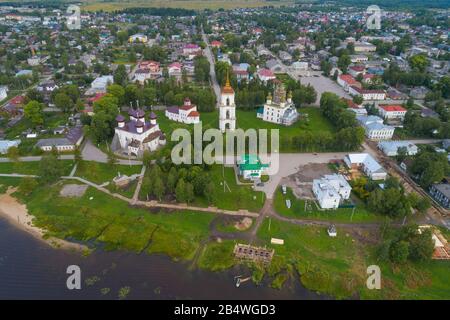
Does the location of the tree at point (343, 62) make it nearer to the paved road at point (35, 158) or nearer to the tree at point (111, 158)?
the tree at point (111, 158)

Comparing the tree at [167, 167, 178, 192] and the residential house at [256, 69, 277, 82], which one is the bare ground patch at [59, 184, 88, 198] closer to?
the tree at [167, 167, 178, 192]

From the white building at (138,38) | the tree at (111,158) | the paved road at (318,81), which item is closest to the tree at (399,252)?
the tree at (111,158)

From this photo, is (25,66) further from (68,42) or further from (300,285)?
(300,285)

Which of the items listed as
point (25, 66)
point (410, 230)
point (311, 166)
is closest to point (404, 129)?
point (311, 166)

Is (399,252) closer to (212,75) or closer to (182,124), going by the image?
(182,124)

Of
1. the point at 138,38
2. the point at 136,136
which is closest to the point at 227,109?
the point at 136,136

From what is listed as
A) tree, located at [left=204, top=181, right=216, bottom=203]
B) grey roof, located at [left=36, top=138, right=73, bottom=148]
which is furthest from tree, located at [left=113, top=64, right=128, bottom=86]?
tree, located at [left=204, top=181, right=216, bottom=203]
